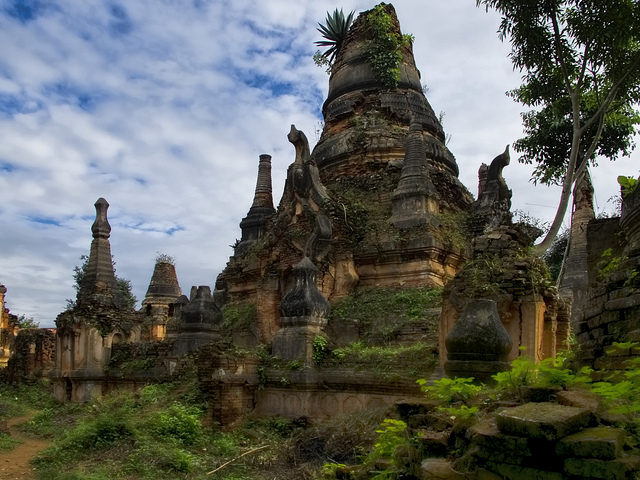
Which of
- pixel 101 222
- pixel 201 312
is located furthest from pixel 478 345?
pixel 101 222

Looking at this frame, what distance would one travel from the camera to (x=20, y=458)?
31.4ft

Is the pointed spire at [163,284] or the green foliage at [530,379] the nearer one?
the green foliage at [530,379]

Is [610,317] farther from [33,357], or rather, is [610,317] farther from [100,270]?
[33,357]

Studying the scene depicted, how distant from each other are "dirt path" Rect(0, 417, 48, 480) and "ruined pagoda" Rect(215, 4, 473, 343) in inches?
231

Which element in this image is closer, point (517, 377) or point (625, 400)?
point (625, 400)

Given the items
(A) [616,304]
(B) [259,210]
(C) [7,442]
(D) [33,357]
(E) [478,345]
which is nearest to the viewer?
(A) [616,304]

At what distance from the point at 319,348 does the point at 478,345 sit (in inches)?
208

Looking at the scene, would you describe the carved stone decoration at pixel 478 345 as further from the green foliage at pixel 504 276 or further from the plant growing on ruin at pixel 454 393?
the green foliage at pixel 504 276

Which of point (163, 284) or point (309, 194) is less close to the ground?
point (309, 194)

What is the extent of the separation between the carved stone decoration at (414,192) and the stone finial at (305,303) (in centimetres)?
378

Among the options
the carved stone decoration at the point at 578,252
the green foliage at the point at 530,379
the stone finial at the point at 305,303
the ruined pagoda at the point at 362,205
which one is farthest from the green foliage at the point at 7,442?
the carved stone decoration at the point at 578,252

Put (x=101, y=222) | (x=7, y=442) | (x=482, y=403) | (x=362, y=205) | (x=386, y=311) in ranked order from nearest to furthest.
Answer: (x=482, y=403), (x=7, y=442), (x=386, y=311), (x=362, y=205), (x=101, y=222)

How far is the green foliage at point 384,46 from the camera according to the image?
19422 mm

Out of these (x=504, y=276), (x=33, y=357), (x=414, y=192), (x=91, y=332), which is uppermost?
(x=414, y=192)
